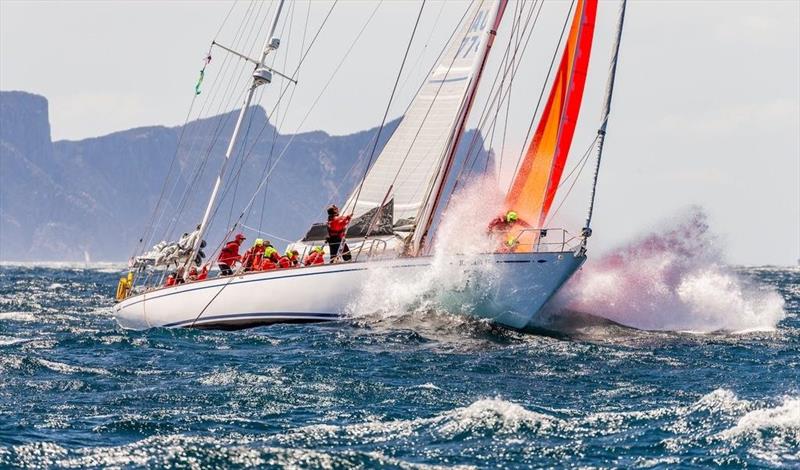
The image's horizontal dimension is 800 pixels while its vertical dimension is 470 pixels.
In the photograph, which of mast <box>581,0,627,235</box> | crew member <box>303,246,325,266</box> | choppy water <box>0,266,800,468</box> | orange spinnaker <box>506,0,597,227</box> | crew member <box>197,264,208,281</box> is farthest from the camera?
crew member <box>197,264,208,281</box>

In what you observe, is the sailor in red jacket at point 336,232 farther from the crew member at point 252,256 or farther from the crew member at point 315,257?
the crew member at point 252,256

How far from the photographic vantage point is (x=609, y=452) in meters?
11.6

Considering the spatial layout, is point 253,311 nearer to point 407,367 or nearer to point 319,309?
point 319,309

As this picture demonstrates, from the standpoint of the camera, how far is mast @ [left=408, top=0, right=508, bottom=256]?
24.9 metres

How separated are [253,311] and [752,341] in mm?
9967

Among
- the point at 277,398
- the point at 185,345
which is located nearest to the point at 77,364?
the point at 185,345

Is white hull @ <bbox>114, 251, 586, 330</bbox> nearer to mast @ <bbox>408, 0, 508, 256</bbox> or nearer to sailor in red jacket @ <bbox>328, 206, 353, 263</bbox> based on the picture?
sailor in red jacket @ <bbox>328, 206, 353, 263</bbox>

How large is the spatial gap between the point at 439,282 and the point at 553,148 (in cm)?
526

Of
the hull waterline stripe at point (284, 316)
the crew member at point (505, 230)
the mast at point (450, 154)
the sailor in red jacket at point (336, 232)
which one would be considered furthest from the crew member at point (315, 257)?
the crew member at point (505, 230)

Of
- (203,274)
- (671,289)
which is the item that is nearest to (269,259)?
(203,274)

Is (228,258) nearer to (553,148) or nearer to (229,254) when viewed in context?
(229,254)

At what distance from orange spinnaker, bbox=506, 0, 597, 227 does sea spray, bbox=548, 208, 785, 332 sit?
2.13 m

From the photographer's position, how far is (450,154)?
84.1ft

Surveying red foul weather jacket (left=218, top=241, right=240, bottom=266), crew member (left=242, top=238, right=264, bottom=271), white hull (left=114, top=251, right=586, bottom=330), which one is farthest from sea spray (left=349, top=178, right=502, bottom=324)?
red foul weather jacket (left=218, top=241, right=240, bottom=266)
